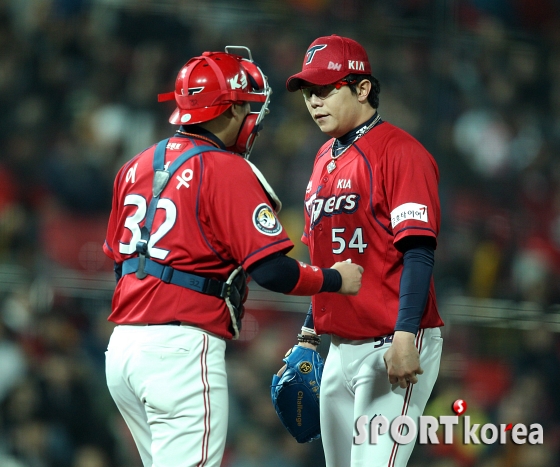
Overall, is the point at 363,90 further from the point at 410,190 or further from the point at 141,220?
the point at 141,220

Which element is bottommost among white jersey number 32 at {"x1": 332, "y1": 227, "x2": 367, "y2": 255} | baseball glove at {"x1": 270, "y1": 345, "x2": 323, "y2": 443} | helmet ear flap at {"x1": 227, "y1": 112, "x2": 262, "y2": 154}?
baseball glove at {"x1": 270, "y1": 345, "x2": 323, "y2": 443}

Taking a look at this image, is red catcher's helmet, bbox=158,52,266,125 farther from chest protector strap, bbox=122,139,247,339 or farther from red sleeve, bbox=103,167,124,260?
red sleeve, bbox=103,167,124,260

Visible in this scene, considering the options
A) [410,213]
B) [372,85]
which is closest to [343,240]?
[410,213]

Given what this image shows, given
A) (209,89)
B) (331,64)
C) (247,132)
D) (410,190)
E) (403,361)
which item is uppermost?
(331,64)

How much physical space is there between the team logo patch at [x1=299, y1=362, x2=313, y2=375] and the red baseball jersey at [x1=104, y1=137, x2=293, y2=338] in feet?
1.63

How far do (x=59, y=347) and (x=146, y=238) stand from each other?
243 cm

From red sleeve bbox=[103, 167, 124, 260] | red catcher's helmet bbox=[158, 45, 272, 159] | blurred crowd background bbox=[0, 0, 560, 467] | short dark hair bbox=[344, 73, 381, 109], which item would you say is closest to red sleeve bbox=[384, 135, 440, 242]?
short dark hair bbox=[344, 73, 381, 109]

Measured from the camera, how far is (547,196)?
482cm

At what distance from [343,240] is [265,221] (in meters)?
0.37

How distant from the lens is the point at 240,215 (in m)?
2.24

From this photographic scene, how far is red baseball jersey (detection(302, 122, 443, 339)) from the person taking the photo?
2.38 meters

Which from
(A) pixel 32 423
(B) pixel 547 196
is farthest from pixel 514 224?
(A) pixel 32 423

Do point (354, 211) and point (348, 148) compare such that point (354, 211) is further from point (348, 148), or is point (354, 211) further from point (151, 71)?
point (151, 71)

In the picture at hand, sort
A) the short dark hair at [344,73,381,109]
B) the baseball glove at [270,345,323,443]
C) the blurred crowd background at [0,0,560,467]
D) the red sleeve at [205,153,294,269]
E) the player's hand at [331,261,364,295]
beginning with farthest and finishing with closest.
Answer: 1. the blurred crowd background at [0,0,560,467]
2. the baseball glove at [270,345,323,443]
3. the short dark hair at [344,73,381,109]
4. the player's hand at [331,261,364,295]
5. the red sleeve at [205,153,294,269]
